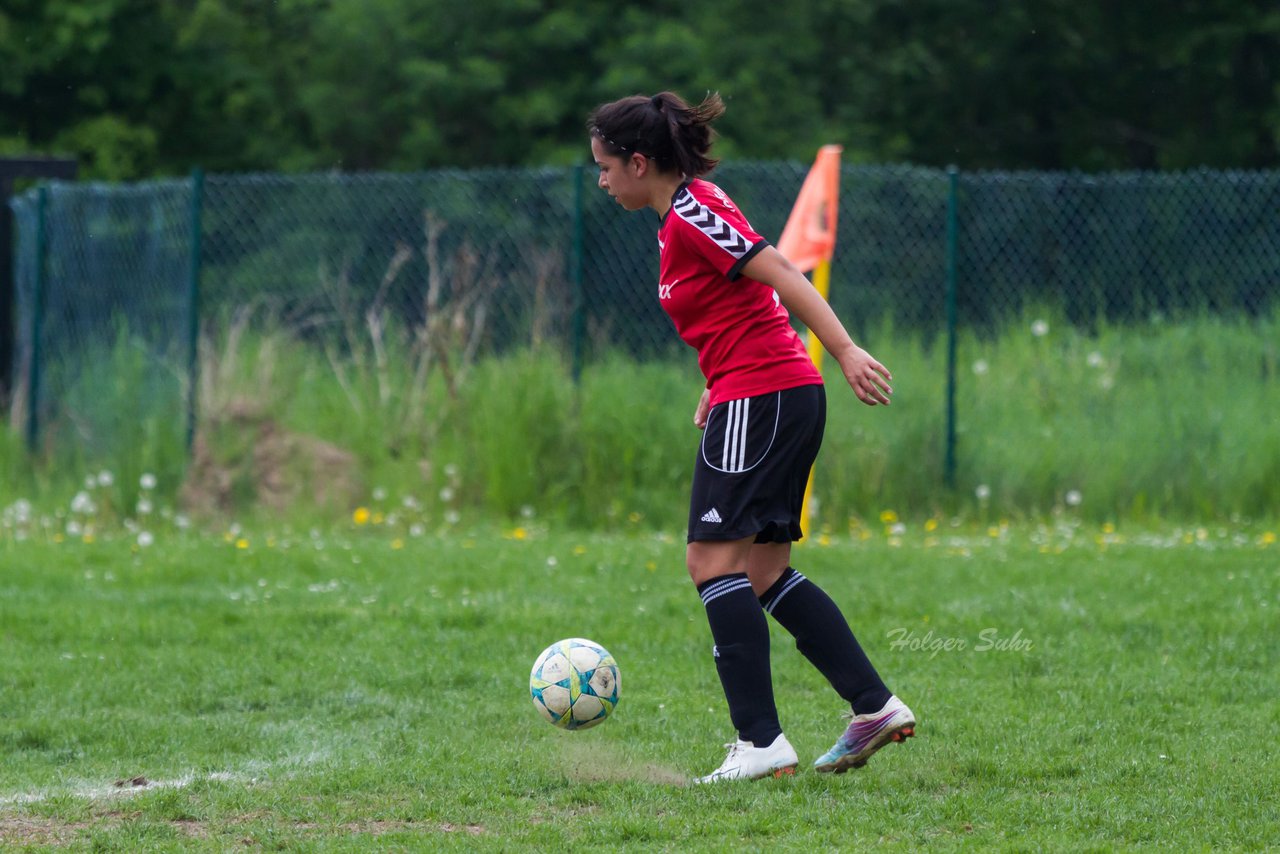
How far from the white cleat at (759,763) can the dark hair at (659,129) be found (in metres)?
1.56

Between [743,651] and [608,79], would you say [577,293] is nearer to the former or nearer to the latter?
[743,651]

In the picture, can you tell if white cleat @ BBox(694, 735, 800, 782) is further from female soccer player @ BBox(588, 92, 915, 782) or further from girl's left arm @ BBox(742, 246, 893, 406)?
girl's left arm @ BBox(742, 246, 893, 406)

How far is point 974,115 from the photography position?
25172 millimetres

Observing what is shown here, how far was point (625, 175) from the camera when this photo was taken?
13.8 ft

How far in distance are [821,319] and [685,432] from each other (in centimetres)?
594

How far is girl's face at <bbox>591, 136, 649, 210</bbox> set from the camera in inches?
165

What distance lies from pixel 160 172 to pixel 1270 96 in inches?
662

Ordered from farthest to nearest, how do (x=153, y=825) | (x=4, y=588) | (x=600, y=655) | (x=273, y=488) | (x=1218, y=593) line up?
(x=273, y=488), (x=4, y=588), (x=1218, y=593), (x=600, y=655), (x=153, y=825)

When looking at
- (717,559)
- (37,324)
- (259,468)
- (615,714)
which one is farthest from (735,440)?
(37,324)

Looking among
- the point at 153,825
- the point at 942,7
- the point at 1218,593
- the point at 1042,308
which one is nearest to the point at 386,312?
the point at 1042,308

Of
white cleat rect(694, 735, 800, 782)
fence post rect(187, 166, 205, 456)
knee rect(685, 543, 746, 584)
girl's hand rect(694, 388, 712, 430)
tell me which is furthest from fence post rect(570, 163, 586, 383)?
white cleat rect(694, 735, 800, 782)

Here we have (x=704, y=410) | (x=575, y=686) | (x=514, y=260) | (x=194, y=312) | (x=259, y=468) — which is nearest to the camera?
(x=575, y=686)

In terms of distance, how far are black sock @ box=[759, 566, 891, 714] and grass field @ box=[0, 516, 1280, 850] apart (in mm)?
243

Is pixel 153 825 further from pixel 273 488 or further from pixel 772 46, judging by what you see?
pixel 772 46
